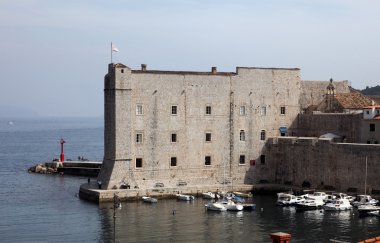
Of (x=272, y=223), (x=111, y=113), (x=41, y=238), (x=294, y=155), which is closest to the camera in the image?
(x=41, y=238)

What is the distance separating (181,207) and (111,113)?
10470 mm

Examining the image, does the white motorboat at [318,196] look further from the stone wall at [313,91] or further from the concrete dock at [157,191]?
the stone wall at [313,91]

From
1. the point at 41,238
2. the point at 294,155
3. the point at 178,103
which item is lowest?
the point at 41,238

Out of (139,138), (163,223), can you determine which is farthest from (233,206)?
(139,138)

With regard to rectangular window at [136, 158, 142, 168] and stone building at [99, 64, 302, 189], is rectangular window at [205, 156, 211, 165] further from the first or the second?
rectangular window at [136, 158, 142, 168]

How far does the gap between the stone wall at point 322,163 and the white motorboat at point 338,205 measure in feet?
11.4

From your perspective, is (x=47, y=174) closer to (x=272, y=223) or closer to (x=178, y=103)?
(x=178, y=103)

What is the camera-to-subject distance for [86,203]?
5909 centimetres

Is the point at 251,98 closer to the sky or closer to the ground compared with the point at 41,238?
closer to the sky

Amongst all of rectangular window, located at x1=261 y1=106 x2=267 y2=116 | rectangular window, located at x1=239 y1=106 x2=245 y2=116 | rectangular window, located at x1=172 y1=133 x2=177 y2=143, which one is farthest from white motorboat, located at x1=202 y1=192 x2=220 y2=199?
rectangular window, located at x1=261 y1=106 x2=267 y2=116

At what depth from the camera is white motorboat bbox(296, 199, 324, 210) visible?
56188 millimetres

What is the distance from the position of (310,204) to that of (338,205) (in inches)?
87.7

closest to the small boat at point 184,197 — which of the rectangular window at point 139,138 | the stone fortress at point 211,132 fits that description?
the stone fortress at point 211,132

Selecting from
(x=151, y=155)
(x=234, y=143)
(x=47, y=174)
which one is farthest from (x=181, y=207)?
(x=47, y=174)
